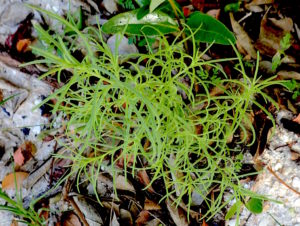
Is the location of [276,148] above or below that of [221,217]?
above

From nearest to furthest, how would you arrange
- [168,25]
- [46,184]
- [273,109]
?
[168,25]
[273,109]
[46,184]

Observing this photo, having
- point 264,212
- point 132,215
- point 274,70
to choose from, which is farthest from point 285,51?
point 132,215

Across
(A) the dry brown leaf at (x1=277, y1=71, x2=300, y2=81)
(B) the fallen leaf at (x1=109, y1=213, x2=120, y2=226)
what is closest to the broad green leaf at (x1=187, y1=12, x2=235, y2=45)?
(A) the dry brown leaf at (x1=277, y1=71, x2=300, y2=81)

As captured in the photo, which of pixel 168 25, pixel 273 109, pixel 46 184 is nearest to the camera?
pixel 168 25

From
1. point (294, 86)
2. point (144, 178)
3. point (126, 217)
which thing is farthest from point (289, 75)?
point (126, 217)

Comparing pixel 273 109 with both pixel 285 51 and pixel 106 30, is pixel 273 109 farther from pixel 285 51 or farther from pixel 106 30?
pixel 106 30

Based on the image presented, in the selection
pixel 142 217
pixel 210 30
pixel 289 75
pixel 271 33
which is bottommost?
pixel 142 217

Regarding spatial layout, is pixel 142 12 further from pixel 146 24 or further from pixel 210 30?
pixel 210 30
